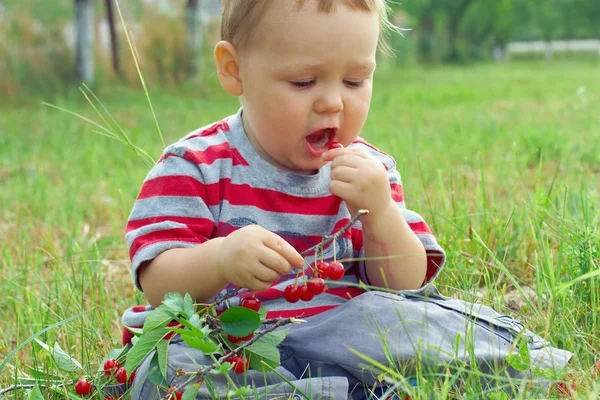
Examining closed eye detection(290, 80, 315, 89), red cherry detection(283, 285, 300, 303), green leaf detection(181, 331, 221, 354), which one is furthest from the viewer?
closed eye detection(290, 80, 315, 89)

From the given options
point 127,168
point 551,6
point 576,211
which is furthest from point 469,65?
point 576,211

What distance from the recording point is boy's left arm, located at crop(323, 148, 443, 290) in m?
1.82

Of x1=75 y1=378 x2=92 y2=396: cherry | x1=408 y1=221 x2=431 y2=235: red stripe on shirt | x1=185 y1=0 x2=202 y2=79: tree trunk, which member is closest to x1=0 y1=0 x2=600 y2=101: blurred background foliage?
x1=185 y1=0 x2=202 y2=79: tree trunk

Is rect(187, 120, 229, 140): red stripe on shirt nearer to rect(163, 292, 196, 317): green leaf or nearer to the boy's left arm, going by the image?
the boy's left arm

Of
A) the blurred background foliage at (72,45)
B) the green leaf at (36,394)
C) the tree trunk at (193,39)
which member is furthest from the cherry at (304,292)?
the tree trunk at (193,39)

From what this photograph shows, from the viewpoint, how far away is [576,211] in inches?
111

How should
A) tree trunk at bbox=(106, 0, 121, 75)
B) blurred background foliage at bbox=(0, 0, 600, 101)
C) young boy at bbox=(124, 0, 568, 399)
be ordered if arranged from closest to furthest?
young boy at bbox=(124, 0, 568, 399) → blurred background foliage at bbox=(0, 0, 600, 101) → tree trunk at bbox=(106, 0, 121, 75)

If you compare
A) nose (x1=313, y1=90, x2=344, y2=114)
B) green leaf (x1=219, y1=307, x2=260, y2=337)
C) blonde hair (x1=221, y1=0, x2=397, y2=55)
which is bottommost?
green leaf (x1=219, y1=307, x2=260, y2=337)

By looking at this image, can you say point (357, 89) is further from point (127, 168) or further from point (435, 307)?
point (127, 168)

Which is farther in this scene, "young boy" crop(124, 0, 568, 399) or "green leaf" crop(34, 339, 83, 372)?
"green leaf" crop(34, 339, 83, 372)

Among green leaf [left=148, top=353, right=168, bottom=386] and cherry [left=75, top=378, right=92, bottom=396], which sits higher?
green leaf [left=148, top=353, right=168, bottom=386]

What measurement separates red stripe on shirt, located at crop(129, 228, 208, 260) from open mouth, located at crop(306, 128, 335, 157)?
384 mm

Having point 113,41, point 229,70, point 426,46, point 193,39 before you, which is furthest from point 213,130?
point 426,46

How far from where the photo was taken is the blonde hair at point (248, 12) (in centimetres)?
184
